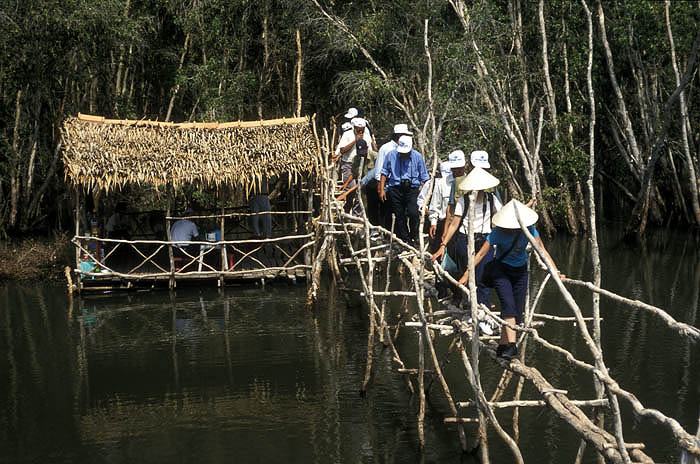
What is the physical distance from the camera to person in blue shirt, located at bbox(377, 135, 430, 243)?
1103cm

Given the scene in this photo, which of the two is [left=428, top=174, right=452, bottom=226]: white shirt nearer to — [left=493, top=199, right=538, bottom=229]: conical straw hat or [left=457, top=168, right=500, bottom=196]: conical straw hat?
[left=457, top=168, right=500, bottom=196]: conical straw hat

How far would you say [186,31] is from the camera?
76.9 ft

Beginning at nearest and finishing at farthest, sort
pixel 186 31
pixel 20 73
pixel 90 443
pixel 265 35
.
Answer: pixel 90 443
pixel 20 73
pixel 186 31
pixel 265 35

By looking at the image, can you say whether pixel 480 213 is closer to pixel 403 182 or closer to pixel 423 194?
pixel 423 194

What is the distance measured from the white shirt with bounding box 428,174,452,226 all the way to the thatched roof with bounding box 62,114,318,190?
7786 millimetres

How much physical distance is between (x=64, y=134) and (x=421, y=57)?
9372 millimetres

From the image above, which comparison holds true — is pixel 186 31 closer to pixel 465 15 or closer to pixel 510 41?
pixel 465 15

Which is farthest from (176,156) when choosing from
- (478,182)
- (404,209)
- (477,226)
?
(478,182)

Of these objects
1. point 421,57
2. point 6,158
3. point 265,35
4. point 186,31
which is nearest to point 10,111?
point 6,158

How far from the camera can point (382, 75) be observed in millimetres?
23547

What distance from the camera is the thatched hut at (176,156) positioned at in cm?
1695

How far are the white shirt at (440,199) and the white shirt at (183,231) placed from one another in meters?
8.85

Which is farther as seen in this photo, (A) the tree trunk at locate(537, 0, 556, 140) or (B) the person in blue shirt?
(A) the tree trunk at locate(537, 0, 556, 140)

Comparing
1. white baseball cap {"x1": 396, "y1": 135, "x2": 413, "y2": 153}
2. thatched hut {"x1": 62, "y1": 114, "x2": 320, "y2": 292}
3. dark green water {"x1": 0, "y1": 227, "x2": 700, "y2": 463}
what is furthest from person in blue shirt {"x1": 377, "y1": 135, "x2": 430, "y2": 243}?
thatched hut {"x1": 62, "y1": 114, "x2": 320, "y2": 292}
